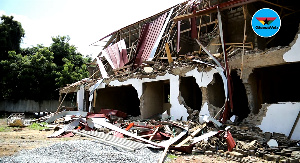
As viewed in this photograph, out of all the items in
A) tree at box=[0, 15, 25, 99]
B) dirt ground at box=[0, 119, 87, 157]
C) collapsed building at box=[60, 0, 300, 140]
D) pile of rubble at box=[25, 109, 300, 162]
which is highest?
tree at box=[0, 15, 25, 99]

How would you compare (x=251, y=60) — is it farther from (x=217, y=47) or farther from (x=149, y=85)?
(x=149, y=85)

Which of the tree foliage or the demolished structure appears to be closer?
the demolished structure

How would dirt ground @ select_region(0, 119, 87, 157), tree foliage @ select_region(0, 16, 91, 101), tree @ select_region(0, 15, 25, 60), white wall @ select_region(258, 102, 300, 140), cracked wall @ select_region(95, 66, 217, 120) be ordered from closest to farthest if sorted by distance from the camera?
dirt ground @ select_region(0, 119, 87, 157) < white wall @ select_region(258, 102, 300, 140) < cracked wall @ select_region(95, 66, 217, 120) < tree foliage @ select_region(0, 16, 91, 101) < tree @ select_region(0, 15, 25, 60)

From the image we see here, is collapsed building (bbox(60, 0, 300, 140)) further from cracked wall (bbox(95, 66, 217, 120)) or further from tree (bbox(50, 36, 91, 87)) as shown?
tree (bbox(50, 36, 91, 87))

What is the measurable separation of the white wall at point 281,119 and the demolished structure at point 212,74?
0.03m

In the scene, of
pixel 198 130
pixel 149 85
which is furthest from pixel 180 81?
pixel 198 130

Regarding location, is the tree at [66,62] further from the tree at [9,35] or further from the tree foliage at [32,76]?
the tree at [9,35]

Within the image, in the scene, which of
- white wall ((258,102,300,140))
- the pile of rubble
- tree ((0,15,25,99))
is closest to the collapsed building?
white wall ((258,102,300,140))

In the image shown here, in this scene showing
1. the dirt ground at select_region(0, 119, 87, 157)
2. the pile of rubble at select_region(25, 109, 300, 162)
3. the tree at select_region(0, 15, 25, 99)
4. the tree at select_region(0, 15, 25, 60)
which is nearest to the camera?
the pile of rubble at select_region(25, 109, 300, 162)

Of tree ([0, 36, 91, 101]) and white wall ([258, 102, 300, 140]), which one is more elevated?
tree ([0, 36, 91, 101])

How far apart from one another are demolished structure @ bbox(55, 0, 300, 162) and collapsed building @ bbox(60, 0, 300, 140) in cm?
3

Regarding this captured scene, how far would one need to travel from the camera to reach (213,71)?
9258 millimetres

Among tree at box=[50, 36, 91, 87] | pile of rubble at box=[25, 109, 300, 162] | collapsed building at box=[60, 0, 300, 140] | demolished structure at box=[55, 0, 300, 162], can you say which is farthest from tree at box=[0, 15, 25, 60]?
pile of rubble at box=[25, 109, 300, 162]

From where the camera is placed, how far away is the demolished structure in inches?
310
